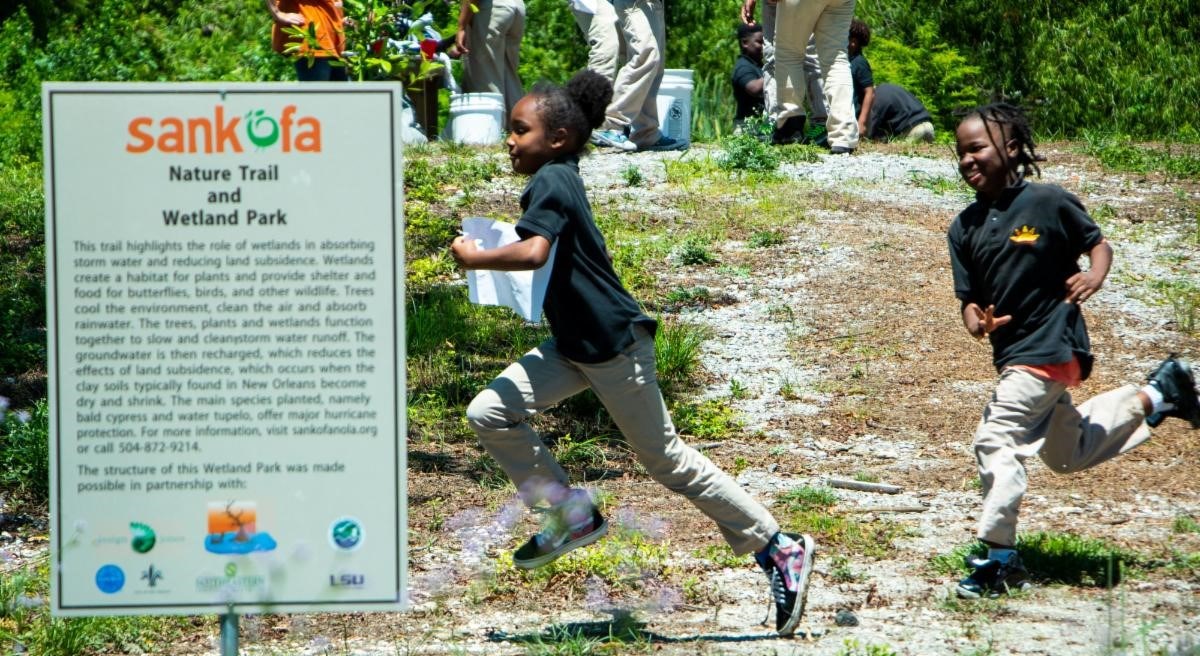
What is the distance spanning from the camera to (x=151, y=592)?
10.5 feet

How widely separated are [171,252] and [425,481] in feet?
9.84

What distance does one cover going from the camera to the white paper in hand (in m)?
4.13

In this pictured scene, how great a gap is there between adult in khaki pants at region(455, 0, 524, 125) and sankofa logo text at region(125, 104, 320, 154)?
8178mm

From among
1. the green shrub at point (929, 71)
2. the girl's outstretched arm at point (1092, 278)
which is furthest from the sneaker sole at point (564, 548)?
the green shrub at point (929, 71)

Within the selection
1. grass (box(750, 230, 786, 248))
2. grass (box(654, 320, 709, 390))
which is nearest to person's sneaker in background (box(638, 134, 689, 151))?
grass (box(750, 230, 786, 248))

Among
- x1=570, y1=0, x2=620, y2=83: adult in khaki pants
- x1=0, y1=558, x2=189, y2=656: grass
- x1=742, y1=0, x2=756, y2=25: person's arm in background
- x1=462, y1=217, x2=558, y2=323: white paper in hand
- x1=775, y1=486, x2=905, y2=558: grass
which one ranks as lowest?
x1=0, y1=558, x2=189, y2=656: grass

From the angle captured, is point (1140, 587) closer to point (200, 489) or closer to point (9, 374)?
point (200, 489)

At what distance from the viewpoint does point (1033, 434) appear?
15.4ft

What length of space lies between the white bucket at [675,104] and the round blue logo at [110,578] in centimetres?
884

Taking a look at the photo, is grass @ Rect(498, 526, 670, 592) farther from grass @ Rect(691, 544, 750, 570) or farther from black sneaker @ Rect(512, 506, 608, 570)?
black sneaker @ Rect(512, 506, 608, 570)

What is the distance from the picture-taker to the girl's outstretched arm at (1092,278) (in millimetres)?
4504

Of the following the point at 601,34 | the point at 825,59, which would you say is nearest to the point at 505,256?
the point at 601,34

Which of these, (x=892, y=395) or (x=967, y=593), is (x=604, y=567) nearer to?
(x=967, y=593)

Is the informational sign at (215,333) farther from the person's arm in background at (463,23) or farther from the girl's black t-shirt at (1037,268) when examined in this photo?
the person's arm in background at (463,23)
